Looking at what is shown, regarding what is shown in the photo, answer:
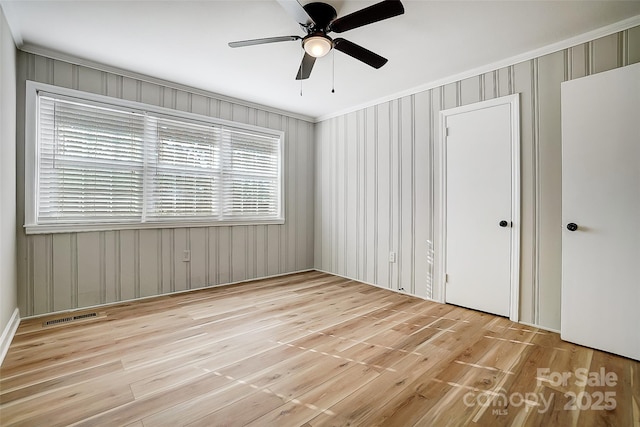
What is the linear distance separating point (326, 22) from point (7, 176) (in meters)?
2.72

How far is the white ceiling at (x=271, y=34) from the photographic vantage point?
2.11 m

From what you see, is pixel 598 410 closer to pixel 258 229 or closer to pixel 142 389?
pixel 142 389

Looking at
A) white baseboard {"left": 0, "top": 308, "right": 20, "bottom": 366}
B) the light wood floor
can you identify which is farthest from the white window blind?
the light wood floor

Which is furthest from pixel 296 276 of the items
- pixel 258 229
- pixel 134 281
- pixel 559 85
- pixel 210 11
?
pixel 559 85

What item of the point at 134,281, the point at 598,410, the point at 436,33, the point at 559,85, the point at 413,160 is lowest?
the point at 598,410

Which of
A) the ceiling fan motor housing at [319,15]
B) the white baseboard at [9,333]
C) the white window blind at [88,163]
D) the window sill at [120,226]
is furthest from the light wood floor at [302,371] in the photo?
the ceiling fan motor housing at [319,15]

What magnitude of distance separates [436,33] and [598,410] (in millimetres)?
2720

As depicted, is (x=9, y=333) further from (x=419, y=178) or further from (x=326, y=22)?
(x=419, y=178)

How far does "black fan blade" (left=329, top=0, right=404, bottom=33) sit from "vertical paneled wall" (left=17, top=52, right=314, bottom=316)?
2408mm

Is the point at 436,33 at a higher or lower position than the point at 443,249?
higher

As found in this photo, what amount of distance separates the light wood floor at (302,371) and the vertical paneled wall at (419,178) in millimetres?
661

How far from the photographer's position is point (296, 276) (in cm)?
448

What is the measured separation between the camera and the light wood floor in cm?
150

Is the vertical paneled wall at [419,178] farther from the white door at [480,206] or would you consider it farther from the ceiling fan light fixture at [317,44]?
the ceiling fan light fixture at [317,44]
